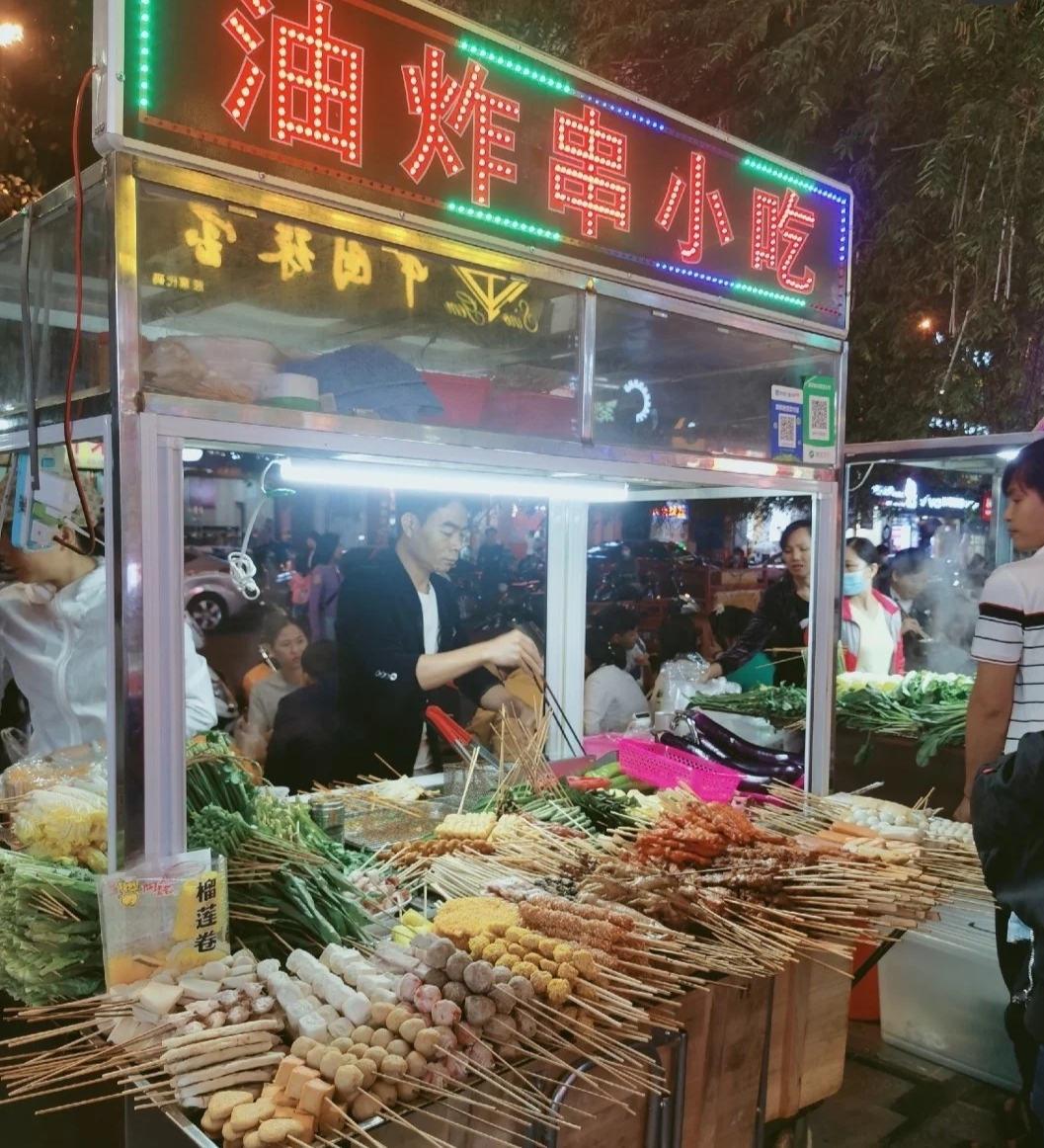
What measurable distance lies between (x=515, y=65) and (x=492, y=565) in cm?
386

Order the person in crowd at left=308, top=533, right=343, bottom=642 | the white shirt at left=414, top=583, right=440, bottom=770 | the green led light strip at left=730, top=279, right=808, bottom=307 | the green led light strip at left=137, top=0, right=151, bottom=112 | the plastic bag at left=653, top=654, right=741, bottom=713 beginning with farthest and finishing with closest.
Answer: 1. the plastic bag at left=653, top=654, right=741, bottom=713
2. the person in crowd at left=308, top=533, right=343, bottom=642
3. the white shirt at left=414, top=583, right=440, bottom=770
4. the green led light strip at left=730, top=279, right=808, bottom=307
5. the green led light strip at left=137, top=0, right=151, bottom=112

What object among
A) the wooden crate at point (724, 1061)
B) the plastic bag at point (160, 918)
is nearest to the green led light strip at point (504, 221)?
the plastic bag at point (160, 918)

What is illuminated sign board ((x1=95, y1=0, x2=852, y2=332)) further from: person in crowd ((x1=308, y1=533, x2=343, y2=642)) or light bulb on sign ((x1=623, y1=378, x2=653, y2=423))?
person in crowd ((x1=308, y1=533, x2=343, y2=642))

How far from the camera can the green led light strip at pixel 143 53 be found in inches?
85.1

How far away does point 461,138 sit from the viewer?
9.34 feet

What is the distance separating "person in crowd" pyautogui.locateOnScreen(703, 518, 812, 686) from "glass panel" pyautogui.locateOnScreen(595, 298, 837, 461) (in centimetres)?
244

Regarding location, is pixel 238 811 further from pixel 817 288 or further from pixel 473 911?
pixel 817 288

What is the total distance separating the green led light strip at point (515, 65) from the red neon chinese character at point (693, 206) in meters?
0.55

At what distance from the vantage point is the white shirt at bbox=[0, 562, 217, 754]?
3.96 metres

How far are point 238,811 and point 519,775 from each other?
Answer: 148cm

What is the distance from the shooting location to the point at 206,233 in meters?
2.39

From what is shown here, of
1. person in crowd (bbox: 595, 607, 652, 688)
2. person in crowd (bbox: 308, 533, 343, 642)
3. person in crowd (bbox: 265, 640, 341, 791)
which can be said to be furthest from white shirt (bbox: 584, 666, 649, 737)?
person in crowd (bbox: 308, 533, 343, 642)

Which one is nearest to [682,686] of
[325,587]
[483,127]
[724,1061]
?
[325,587]

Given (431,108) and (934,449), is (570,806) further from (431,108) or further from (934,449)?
(431,108)
